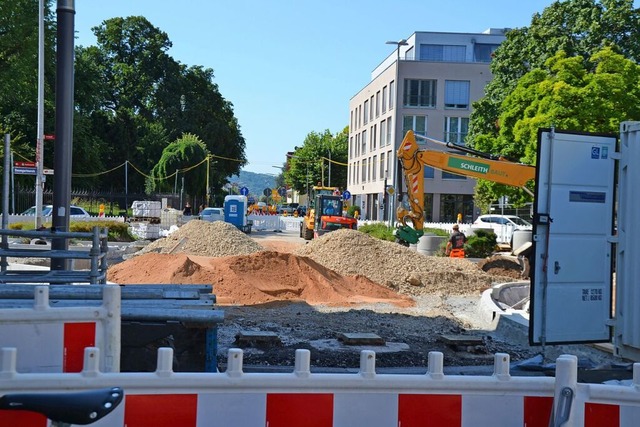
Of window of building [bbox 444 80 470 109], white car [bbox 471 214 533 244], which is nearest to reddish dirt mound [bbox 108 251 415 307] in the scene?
white car [bbox 471 214 533 244]

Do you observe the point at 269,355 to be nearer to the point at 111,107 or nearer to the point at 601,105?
the point at 601,105

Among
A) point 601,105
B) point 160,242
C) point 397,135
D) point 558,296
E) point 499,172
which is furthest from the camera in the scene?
point 397,135

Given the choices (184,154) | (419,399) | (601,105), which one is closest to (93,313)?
(419,399)

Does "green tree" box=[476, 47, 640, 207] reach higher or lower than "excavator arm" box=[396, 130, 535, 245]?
higher

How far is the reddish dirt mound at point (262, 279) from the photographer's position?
52.1 ft

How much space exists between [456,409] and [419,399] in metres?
0.19

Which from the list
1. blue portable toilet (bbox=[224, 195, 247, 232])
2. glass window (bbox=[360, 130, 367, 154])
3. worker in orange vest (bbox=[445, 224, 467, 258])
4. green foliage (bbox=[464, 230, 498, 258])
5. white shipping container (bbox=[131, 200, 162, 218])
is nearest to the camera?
worker in orange vest (bbox=[445, 224, 467, 258])

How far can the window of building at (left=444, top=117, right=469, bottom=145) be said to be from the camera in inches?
2328

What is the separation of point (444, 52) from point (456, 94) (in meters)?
8.46

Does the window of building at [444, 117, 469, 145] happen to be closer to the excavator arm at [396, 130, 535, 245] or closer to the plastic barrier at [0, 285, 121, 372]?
the excavator arm at [396, 130, 535, 245]

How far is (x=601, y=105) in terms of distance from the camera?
101 ft

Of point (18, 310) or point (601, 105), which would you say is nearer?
point (18, 310)

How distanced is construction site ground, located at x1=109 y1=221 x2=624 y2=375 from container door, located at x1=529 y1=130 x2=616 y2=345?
420mm

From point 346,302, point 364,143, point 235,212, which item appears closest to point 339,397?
point 346,302
